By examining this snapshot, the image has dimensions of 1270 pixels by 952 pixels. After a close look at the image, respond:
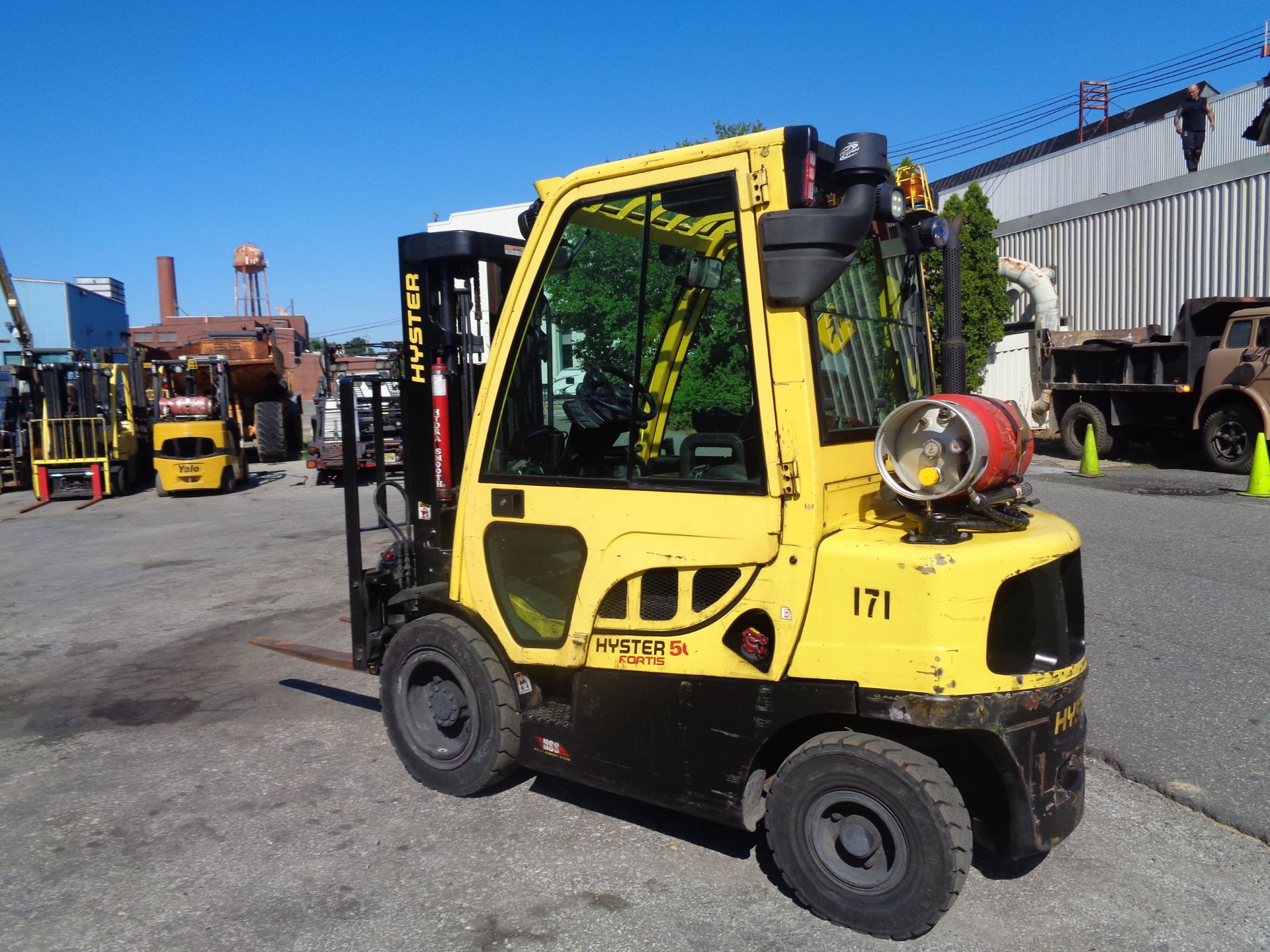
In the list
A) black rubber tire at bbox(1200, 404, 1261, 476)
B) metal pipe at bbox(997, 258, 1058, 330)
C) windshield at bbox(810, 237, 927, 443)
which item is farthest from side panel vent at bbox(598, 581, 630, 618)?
metal pipe at bbox(997, 258, 1058, 330)

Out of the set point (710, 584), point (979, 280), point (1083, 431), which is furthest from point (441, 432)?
point (979, 280)

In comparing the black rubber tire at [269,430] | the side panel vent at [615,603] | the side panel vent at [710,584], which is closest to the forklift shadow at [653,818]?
the side panel vent at [615,603]

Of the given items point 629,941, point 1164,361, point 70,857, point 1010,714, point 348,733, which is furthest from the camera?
point 1164,361

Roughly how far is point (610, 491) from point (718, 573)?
54 centimetres

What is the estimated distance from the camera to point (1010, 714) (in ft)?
9.72

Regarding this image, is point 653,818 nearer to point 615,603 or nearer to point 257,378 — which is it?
point 615,603

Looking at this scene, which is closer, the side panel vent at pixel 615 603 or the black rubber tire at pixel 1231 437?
the side panel vent at pixel 615 603

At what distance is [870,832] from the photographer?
314 centimetres

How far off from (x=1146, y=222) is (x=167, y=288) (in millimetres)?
55082

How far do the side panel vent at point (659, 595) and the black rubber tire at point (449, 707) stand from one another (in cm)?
88

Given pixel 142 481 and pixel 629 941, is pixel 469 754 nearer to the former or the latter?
pixel 629 941

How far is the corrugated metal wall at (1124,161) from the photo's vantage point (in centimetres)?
2728

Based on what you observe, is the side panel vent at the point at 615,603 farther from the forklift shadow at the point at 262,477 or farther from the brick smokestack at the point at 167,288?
the brick smokestack at the point at 167,288

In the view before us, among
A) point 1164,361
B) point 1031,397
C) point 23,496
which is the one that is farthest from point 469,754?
point 1031,397
